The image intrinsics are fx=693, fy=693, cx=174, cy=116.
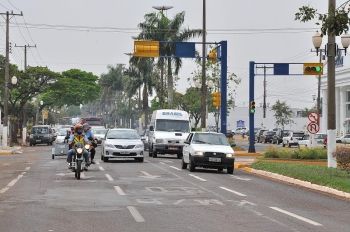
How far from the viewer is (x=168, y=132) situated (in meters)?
38.8

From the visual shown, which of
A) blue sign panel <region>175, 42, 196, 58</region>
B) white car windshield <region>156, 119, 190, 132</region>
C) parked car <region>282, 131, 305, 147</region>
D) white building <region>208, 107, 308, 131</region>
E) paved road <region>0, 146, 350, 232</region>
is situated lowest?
paved road <region>0, 146, 350, 232</region>

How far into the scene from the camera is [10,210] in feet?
44.5

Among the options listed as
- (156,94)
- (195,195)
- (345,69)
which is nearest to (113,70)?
(156,94)

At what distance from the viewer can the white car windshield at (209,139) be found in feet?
87.4

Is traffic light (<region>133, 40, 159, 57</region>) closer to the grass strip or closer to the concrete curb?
the concrete curb

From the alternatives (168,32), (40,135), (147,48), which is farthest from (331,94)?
(40,135)

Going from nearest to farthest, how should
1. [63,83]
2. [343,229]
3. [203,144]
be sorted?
[343,229], [203,144], [63,83]

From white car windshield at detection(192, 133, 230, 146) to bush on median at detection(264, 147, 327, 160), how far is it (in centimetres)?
947

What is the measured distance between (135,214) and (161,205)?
1672 millimetres

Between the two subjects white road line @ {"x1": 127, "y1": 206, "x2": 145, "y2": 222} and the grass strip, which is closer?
white road line @ {"x1": 127, "y1": 206, "x2": 145, "y2": 222}

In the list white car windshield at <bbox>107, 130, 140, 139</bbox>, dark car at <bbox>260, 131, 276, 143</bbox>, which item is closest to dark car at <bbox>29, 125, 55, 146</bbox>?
dark car at <bbox>260, 131, 276, 143</bbox>

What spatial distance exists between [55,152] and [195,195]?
20.7m

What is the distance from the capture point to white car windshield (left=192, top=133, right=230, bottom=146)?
26.6 m

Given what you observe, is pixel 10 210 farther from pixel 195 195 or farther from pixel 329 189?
pixel 329 189
